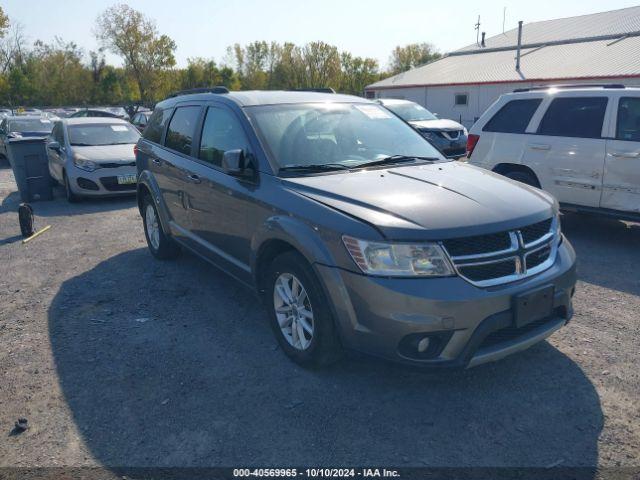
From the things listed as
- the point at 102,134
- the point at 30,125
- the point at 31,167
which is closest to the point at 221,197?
the point at 31,167

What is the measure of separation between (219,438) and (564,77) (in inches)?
1034

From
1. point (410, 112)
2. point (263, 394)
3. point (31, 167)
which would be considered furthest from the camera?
point (410, 112)

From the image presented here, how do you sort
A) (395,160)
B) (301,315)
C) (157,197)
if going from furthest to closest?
(157,197) < (395,160) < (301,315)

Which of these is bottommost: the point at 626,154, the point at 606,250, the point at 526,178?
the point at 606,250

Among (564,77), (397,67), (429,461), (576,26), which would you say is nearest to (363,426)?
(429,461)

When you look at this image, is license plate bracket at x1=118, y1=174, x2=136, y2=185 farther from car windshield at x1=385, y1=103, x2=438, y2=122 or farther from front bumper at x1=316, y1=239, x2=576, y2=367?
car windshield at x1=385, y1=103, x2=438, y2=122

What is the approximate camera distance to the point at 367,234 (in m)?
2.92

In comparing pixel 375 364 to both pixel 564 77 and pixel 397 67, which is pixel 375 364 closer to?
pixel 564 77

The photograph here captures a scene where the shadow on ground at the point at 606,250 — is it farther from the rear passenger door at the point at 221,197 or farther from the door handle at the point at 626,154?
the rear passenger door at the point at 221,197

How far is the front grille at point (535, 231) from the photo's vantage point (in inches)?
124

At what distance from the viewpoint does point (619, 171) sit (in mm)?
6160

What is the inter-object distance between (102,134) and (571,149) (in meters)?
8.90

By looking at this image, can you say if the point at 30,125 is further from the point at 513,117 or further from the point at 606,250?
the point at 606,250

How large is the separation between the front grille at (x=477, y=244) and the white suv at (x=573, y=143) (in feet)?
13.2
